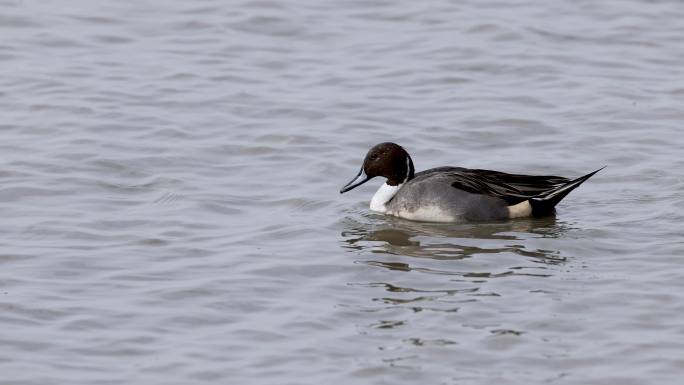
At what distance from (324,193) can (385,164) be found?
558 millimetres

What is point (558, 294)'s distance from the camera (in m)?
8.37

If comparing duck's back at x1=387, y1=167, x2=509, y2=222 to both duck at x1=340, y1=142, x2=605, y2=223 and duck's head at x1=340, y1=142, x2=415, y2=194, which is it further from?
duck's head at x1=340, y1=142, x2=415, y2=194

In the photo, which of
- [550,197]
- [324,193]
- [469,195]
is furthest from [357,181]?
[550,197]

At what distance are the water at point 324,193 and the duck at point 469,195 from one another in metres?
0.15

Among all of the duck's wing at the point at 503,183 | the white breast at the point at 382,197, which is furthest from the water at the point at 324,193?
the duck's wing at the point at 503,183

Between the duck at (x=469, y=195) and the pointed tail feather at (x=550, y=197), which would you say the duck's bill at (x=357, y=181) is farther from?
the pointed tail feather at (x=550, y=197)

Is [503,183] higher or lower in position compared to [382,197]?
higher

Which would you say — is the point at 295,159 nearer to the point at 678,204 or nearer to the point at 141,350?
the point at 678,204

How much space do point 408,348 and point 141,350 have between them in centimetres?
140

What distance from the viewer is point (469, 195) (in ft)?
34.0

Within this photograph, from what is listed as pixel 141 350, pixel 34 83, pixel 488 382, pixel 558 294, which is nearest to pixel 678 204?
pixel 558 294

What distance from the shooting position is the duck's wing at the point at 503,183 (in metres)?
10.4

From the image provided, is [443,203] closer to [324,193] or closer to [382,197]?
[382,197]

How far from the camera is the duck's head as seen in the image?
10.8 m
